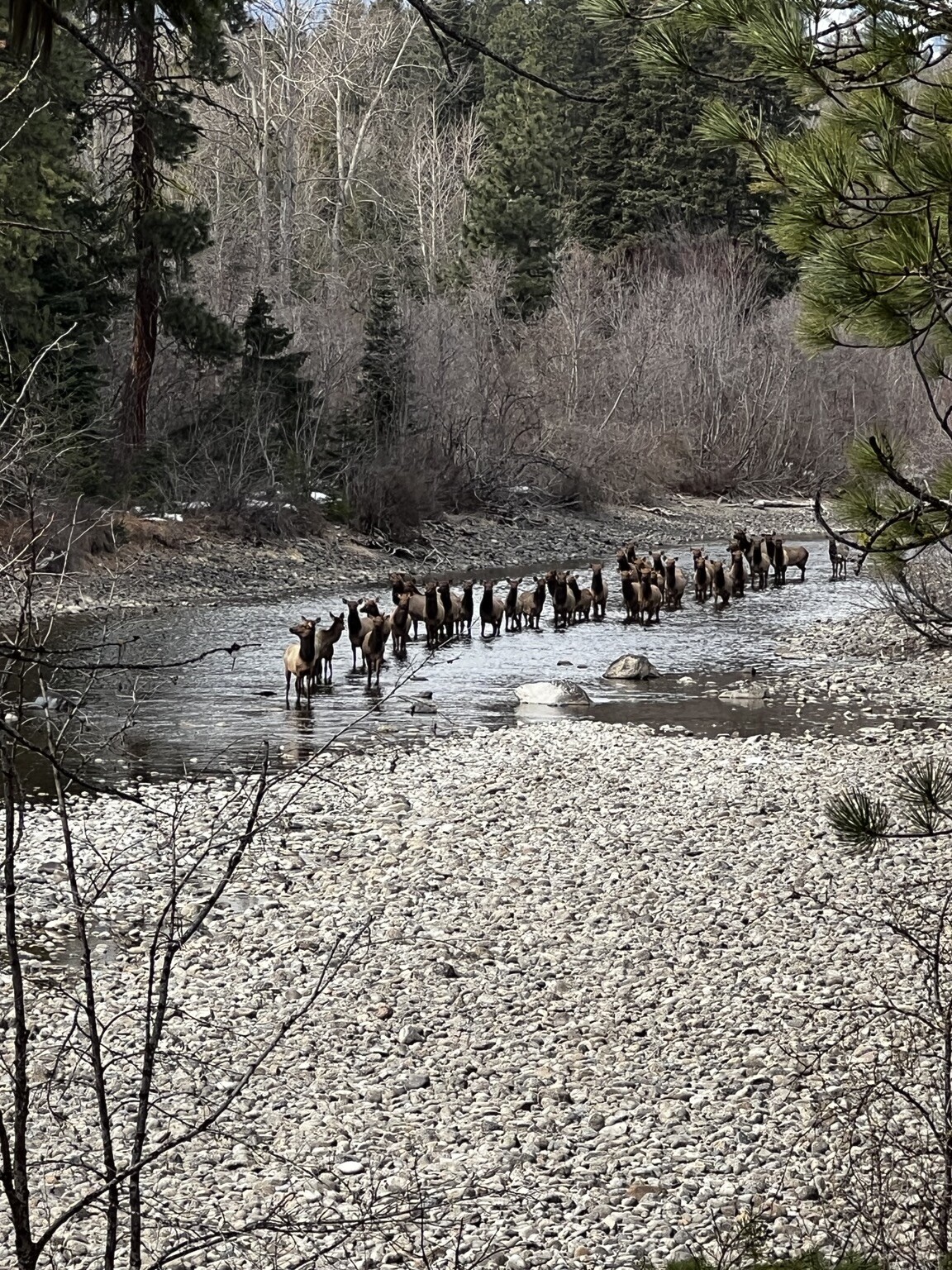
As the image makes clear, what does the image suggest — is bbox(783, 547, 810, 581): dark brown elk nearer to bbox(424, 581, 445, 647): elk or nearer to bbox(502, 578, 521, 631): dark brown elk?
bbox(502, 578, 521, 631): dark brown elk

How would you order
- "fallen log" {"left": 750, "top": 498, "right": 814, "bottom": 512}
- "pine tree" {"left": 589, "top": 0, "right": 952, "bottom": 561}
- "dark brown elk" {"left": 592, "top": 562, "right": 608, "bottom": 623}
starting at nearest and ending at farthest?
"pine tree" {"left": 589, "top": 0, "right": 952, "bottom": 561}, "dark brown elk" {"left": 592, "top": 562, "right": 608, "bottom": 623}, "fallen log" {"left": 750, "top": 498, "right": 814, "bottom": 512}

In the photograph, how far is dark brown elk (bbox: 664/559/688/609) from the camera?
26.3 meters

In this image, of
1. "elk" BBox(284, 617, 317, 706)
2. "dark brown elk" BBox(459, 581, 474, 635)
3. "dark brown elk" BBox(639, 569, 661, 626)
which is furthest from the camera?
"dark brown elk" BBox(639, 569, 661, 626)

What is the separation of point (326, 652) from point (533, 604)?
660 centimetres

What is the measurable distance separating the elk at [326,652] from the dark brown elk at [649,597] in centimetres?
700

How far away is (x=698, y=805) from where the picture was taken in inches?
468

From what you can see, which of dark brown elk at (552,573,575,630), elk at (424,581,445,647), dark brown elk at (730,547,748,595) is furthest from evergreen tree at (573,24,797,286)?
elk at (424,581,445,647)

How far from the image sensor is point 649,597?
2439 cm

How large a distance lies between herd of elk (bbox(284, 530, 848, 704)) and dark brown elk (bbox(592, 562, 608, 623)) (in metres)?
0.02

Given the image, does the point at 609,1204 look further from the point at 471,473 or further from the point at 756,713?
the point at 471,473

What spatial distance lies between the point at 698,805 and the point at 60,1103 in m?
6.59

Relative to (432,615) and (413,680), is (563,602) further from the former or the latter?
(413,680)

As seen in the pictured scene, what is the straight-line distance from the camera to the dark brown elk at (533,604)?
77.9 ft

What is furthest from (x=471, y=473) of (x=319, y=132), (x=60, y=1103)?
(x=60, y=1103)
